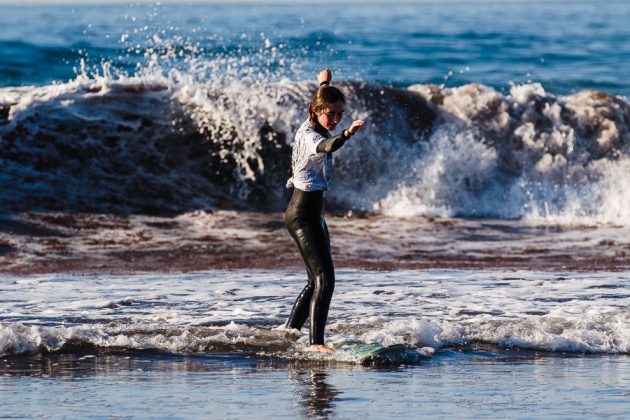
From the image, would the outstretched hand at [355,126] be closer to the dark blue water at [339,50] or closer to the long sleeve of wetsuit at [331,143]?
the long sleeve of wetsuit at [331,143]

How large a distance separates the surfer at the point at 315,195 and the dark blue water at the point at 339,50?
11344 millimetres

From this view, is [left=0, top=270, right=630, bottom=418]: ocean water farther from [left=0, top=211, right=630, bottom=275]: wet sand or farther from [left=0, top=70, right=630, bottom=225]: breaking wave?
[left=0, top=70, right=630, bottom=225]: breaking wave

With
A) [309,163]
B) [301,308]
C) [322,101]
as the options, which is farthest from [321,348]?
[322,101]

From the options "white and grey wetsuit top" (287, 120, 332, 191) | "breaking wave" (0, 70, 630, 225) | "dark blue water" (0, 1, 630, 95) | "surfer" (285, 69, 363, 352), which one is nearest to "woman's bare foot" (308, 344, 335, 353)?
"surfer" (285, 69, 363, 352)

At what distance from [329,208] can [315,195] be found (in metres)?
8.48

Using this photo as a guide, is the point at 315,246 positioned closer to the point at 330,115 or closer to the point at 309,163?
the point at 309,163

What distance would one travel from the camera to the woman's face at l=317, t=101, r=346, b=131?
7527mm

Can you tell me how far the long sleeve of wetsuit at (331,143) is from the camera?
7.06 metres

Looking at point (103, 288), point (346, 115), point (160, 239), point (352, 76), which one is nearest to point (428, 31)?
point (352, 76)

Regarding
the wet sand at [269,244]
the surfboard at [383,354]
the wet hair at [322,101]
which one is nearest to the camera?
the wet hair at [322,101]

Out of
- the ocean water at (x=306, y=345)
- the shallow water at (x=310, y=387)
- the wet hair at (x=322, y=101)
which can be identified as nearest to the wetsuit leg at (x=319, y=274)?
the ocean water at (x=306, y=345)

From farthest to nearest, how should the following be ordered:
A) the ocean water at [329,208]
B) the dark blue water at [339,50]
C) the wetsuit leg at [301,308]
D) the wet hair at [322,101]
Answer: the dark blue water at [339,50], the wetsuit leg at [301,308], the wet hair at [322,101], the ocean water at [329,208]

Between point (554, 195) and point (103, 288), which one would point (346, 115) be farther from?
point (103, 288)

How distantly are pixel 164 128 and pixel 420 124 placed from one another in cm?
355
